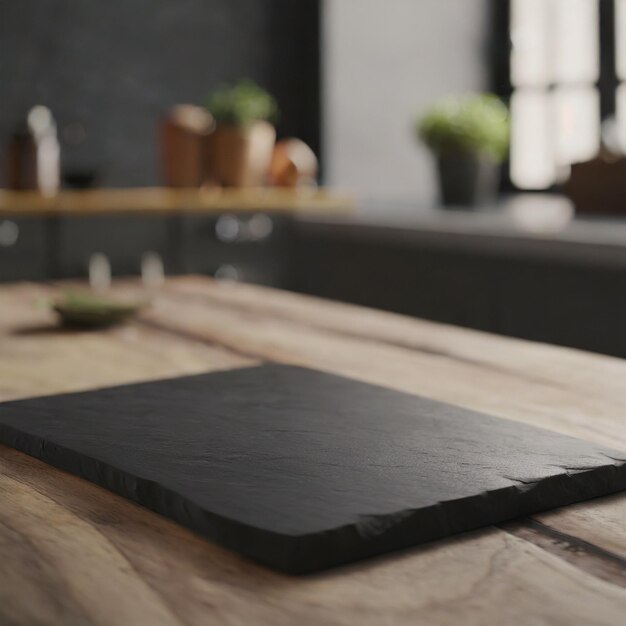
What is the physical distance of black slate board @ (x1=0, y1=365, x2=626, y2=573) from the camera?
0.65 meters

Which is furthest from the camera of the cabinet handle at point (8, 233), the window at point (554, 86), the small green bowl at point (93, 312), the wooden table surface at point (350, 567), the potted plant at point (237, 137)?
the window at point (554, 86)

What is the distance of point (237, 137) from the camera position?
369 centimetres

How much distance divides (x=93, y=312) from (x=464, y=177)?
2.34 metres

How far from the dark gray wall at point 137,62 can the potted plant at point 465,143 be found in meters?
0.68

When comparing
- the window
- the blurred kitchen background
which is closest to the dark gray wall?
the blurred kitchen background

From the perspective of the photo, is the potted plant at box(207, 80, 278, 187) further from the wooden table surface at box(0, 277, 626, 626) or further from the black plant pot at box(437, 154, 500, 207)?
the wooden table surface at box(0, 277, 626, 626)

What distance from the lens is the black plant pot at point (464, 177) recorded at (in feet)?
12.0

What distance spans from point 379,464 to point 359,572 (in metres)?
0.16

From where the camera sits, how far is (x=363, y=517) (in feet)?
2.13

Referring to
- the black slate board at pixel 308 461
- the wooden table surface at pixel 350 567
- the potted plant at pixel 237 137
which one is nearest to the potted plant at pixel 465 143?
the potted plant at pixel 237 137

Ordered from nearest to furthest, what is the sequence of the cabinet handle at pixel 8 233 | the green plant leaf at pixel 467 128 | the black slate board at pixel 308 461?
the black slate board at pixel 308 461
the cabinet handle at pixel 8 233
the green plant leaf at pixel 467 128

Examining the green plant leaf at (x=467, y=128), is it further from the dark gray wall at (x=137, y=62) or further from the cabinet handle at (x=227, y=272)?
the cabinet handle at (x=227, y=272)

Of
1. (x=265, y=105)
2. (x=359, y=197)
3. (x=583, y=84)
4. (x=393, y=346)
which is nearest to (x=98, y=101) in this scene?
(x=265, y=105)

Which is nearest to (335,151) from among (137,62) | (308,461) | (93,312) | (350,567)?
(137,62)
